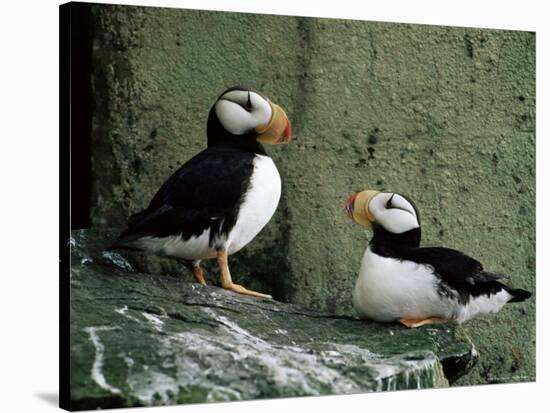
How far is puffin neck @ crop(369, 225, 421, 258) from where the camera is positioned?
6.06 m

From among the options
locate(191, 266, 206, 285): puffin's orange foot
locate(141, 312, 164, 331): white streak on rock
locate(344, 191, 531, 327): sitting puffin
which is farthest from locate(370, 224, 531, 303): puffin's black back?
locate(141, 312, 164, 331): white streak on rock

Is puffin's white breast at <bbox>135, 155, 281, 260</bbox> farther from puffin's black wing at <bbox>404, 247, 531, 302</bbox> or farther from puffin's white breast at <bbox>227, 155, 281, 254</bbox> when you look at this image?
puffin's black wing at <bbox>404, 247, 531, 302</bbox>

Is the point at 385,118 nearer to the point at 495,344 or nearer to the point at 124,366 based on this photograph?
the point at 495,344

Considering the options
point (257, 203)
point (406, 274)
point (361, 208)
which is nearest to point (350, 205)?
point (361, 208)

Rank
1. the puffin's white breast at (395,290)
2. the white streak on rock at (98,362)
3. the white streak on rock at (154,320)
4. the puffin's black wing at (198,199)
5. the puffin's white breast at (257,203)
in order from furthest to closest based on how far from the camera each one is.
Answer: the puffin's white breast at (395,290), the puffin's white breast at (257,203), the puffin's black wing at (198,199), the white streak on rock at (154,320), the white streak on rock at (98,362)

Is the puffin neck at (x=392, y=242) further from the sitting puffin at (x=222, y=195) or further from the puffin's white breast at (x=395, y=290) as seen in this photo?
the sitting puffin at (x=222, y=195)

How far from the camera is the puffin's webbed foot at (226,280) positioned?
228 inches

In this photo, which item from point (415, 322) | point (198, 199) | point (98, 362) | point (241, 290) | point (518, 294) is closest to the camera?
point (98, 362)

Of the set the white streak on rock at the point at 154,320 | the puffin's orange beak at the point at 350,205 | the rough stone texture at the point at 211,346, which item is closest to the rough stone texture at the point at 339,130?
the puffin's orange beak at the point at 350,205

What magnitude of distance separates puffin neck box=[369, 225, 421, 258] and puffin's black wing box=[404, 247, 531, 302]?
0.04 m

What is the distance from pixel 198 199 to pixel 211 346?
699 mm

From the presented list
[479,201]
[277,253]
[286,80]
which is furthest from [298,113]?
[479,201]

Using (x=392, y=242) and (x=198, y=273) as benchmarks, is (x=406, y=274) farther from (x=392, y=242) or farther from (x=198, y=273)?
(x=198, y=273)

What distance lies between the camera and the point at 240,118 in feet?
19.2
